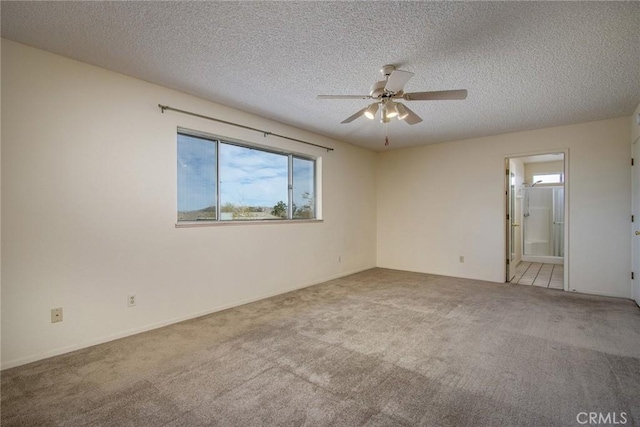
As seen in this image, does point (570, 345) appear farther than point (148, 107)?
No

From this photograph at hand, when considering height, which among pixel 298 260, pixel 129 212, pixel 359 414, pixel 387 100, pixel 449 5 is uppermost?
pixel 449 5

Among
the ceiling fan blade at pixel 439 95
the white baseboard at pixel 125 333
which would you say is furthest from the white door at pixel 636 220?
the white baseboard at pixel 125 333

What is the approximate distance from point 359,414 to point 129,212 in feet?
8.65

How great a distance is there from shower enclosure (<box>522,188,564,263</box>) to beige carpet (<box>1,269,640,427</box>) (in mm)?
3945

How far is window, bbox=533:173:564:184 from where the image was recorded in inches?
283

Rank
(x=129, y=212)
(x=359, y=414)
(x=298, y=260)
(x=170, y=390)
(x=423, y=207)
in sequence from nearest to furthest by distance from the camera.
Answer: (x=359, y=414) → (x=170, y=390) → (x=129, y=212) → (x=298, y=260) → (x=423, y=207)

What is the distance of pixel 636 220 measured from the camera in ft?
12.5

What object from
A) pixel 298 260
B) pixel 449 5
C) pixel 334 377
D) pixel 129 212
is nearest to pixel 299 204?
pixel 298 260

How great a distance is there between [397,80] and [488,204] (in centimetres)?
379

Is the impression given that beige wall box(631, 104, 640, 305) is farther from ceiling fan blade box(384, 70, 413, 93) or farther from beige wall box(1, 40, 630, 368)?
ceiling fan blade box(384, 70, 413, 93)

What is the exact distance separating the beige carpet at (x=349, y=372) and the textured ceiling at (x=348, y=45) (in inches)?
97.5

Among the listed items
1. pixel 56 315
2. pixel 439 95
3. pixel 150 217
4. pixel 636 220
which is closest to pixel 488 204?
pixel 636 220

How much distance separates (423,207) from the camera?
19.1ft

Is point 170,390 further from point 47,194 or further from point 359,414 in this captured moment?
point 47,194
